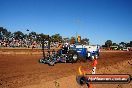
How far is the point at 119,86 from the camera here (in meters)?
10.0

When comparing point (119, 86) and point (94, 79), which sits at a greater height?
point (94, 79)

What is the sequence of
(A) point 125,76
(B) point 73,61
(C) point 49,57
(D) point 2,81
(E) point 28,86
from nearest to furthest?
(A) point 125,76 → (E) point 28,86 → (D) point 2,81 → (C) point 49,57 → (B) point 73,61

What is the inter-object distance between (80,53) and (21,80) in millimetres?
10692

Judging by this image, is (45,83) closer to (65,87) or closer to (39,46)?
(65,87)

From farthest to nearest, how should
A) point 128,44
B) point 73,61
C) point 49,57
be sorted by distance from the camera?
1. point 128,44
2. point 73,61
3. point 49,57

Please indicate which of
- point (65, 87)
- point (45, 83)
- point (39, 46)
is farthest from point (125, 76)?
point (39, 46)

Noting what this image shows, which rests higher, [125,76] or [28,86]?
[125,76]

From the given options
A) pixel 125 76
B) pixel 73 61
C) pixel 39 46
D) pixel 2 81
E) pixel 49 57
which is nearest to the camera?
pixel 125 76

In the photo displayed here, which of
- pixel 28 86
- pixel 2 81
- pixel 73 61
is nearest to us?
pixel 28 86

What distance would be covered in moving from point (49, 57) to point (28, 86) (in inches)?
354

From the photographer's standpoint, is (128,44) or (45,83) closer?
(45,83)

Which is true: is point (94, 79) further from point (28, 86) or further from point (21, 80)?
point (21, 80)

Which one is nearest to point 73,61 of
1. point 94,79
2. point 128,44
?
point 94,79

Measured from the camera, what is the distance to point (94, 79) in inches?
177
